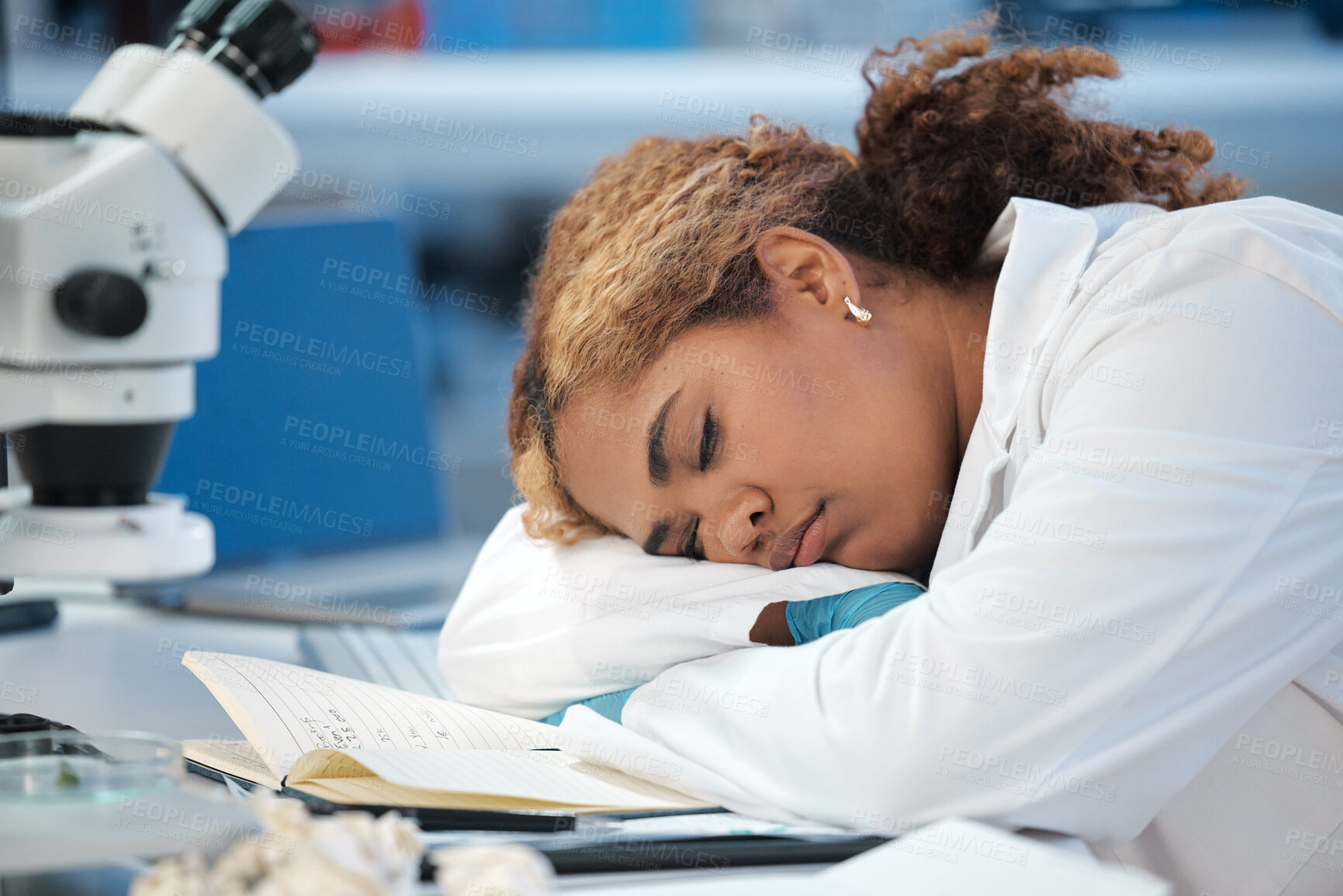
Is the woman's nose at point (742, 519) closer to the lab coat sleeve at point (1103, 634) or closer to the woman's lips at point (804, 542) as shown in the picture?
the woman's lips at point (804, 542)

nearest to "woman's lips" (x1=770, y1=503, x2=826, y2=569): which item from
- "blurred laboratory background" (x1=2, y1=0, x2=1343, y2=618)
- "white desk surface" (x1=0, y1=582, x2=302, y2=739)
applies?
"white desk surface" (x1=0, y1=582, x2=302, y2=739)

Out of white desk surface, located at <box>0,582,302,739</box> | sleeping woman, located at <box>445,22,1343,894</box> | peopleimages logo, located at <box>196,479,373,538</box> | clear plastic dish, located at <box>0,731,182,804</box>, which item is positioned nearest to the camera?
clear plastic dish, located at <box>0,731,182,804</box>

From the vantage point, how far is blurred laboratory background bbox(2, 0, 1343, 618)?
1379 millimetres

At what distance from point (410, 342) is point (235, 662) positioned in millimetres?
742

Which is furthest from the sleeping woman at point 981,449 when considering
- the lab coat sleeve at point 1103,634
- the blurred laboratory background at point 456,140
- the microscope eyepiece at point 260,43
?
the blurred laboratory background at point 456,140

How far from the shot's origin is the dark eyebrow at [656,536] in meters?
0.84

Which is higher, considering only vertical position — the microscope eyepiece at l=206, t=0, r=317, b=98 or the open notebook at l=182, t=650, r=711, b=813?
the microscope eyepiece at l=206, t=0, r=317, b=98

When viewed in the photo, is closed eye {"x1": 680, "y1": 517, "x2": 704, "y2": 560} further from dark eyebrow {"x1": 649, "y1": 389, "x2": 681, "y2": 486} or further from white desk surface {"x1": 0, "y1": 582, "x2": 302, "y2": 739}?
white desk surface {"x1": 0, "y1": 582, "x2": 302, "y2": 739}

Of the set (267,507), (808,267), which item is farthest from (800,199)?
(267,507)

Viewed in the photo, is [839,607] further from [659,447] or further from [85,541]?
[85,541]

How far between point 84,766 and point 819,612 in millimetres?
439

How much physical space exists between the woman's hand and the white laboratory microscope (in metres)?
0.41

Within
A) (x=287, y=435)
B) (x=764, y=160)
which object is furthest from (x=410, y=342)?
(x=764, y=160)

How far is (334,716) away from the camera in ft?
2.45
